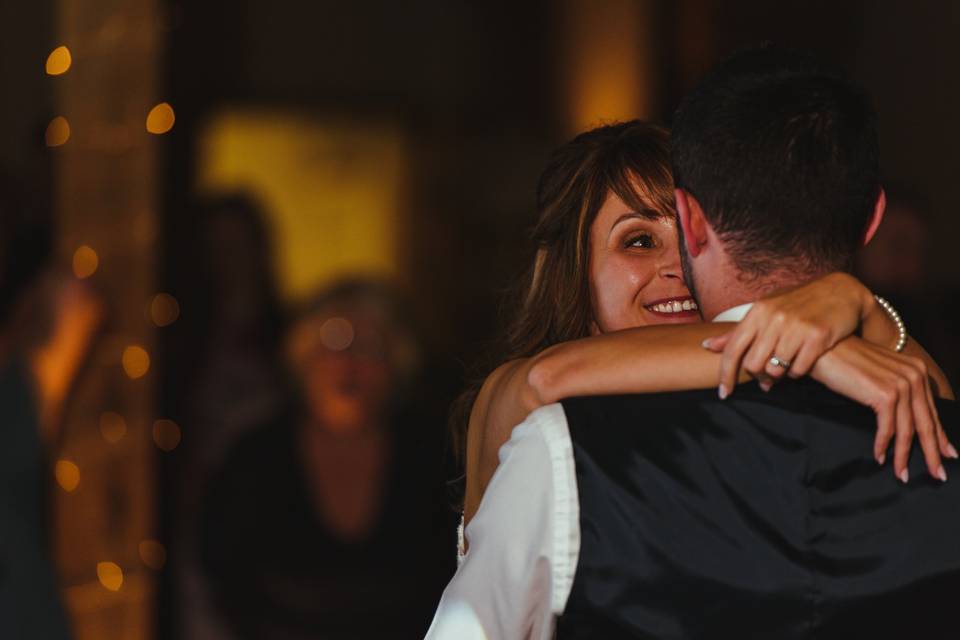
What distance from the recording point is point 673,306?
7.07ft

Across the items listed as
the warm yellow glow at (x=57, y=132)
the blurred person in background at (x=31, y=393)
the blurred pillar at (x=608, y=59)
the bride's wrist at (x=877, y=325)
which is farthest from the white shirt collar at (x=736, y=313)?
the blurred pillar at (x=608, y=59)

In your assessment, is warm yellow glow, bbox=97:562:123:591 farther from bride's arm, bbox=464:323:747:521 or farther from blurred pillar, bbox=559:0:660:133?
bride's arm, bbox=464:323:747:521

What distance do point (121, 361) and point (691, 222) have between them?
10.1 ft

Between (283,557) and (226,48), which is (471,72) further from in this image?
(283,557)

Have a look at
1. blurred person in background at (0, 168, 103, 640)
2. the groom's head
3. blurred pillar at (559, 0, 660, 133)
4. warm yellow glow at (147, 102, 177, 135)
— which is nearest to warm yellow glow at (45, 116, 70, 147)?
warm yellow glow at (147, 102, 177, 135)

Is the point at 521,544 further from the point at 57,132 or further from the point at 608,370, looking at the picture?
the point at 57,132

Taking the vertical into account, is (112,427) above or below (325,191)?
below

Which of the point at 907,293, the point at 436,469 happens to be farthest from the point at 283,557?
the point at 907,293

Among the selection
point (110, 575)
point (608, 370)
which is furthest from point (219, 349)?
point (608, 370)

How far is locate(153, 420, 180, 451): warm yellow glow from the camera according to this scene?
4.55 m

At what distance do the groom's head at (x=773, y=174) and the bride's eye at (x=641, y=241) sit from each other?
20.8 inches

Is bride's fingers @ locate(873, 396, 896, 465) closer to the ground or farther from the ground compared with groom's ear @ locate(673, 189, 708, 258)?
closer to the ground

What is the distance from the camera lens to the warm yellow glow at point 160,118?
15.0 ft

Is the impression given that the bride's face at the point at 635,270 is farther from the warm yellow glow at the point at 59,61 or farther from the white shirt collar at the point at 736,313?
the warm yellow glow at the point at 59,61
